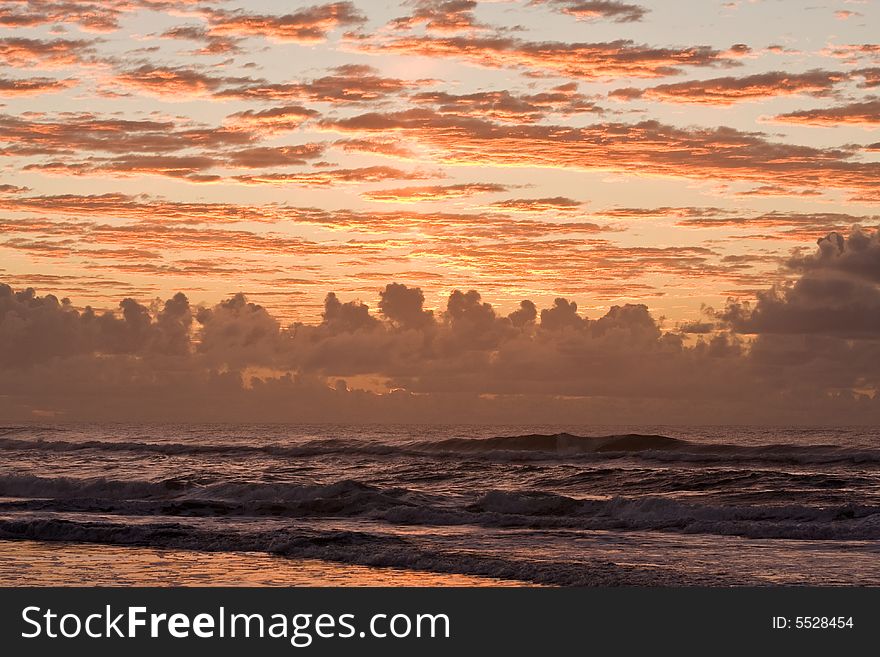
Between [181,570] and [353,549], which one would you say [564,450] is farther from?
[181,570]

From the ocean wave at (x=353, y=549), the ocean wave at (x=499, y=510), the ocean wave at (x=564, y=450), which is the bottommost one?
the ocean wave at (x=564, y=450)

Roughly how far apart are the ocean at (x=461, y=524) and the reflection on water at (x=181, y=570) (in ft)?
0.22

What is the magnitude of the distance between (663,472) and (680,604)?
32.4 metres

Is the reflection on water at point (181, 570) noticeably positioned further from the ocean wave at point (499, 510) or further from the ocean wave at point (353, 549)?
the ocean wave at point (499, 510)

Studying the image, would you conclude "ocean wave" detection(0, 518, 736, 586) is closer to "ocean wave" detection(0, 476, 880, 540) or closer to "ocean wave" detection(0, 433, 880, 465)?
"ocean wave" detection(0, 476, 880, 540)

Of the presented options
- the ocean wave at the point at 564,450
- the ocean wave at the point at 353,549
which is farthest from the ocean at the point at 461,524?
the ocean wave at the point at 564,450

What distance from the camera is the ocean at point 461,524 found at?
22672mm

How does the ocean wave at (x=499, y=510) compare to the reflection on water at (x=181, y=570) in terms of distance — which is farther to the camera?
the ocean wave at (x=499, y=510)

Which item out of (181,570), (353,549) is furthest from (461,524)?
(181,570)

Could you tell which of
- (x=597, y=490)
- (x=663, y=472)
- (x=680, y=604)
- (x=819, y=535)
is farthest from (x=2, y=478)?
(x=680, y=604)

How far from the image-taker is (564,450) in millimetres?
72250

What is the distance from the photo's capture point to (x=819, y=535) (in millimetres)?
29047

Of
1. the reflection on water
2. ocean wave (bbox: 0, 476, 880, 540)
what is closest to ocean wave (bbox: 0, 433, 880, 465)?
ocean wave (bbox: 0, 476, 880, 540)

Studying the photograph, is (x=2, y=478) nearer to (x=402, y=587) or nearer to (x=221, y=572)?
(x=221, y=572)
